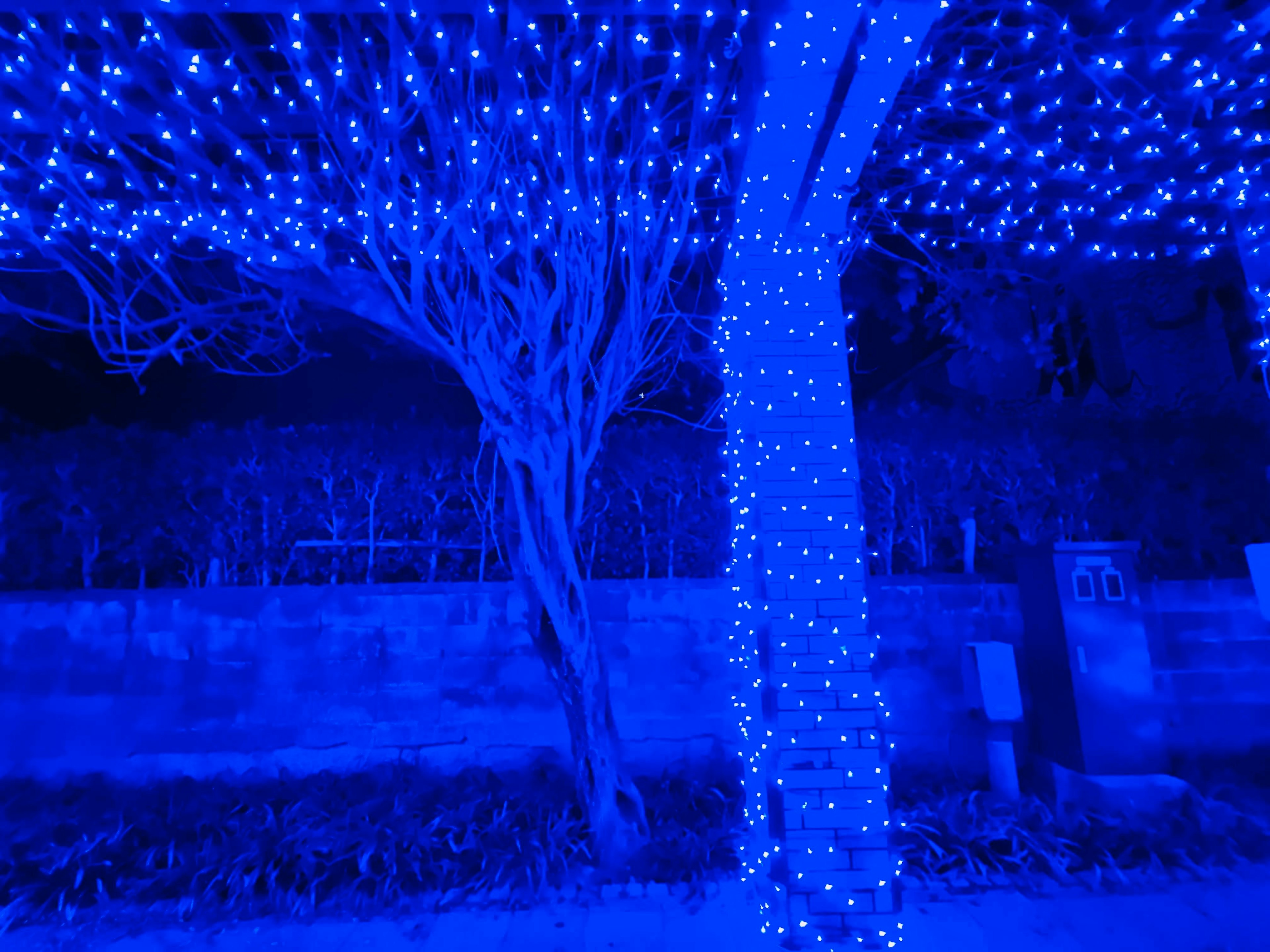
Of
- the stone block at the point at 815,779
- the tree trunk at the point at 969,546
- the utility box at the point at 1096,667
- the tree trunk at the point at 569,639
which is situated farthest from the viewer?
the tree trunk at the point at 969,546

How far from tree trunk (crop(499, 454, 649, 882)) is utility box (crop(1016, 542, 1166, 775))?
2.24 meters

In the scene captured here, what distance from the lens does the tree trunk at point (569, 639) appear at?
3367 mm

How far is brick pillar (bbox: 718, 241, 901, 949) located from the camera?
8.86 ft

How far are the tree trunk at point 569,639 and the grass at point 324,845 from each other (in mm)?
229

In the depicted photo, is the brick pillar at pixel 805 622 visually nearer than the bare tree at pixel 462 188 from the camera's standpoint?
Yes

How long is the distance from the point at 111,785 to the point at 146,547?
1.37m

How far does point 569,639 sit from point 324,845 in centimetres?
141

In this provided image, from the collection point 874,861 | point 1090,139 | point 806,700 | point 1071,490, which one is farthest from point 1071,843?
point 1090,139

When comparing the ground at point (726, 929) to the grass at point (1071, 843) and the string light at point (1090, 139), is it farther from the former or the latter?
the string light at point (1090, 139)

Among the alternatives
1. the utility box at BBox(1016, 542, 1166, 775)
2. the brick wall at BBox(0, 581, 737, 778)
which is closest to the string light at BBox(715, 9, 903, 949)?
the brick wall at BBox(0, 581, 737, 778)

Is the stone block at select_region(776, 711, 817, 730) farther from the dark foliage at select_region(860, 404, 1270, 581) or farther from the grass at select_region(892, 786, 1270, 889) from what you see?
the dark foliage at select_region(860, 404, 1270, 581)

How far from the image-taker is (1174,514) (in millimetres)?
4449

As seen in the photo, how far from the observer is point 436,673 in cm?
421

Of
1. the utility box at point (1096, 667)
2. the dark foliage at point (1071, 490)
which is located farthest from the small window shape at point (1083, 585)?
the dark foliage at point (1071, 490)
